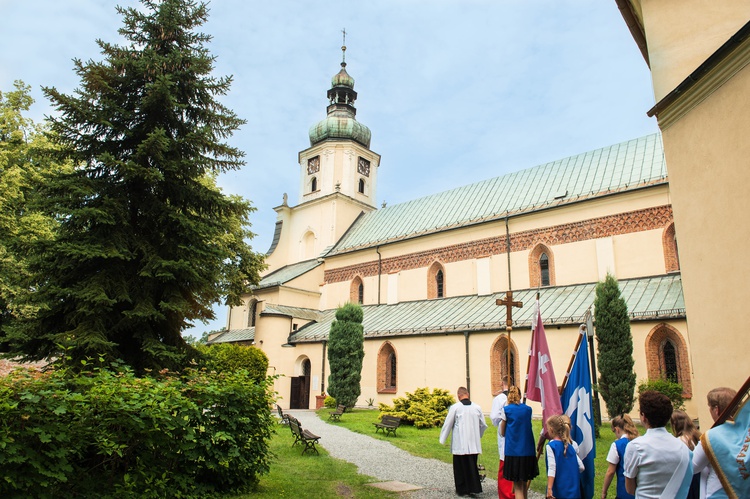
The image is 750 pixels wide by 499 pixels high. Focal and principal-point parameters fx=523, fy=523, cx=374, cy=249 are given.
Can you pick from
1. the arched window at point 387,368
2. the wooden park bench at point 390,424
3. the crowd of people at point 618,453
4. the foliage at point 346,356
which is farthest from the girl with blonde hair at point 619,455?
the arched window at point 387,368

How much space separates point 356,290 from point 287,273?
5331 mm

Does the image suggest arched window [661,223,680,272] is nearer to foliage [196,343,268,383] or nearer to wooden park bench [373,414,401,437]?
wooden park bench [373,414,401,437]

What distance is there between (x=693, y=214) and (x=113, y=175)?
1044 centimetres

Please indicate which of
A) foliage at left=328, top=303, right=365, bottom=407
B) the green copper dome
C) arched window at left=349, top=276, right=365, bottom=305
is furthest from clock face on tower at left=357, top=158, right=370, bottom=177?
foliage at left=328, top=303, right=365, bottom=407

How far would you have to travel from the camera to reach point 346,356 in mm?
21844

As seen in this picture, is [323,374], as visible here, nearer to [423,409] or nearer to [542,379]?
[423,409]

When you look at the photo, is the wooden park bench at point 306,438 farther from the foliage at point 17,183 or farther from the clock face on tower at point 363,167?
the clock face on tower at point 363,167

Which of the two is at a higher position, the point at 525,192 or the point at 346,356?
the point at 525,192

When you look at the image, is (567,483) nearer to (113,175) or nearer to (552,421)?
(552,421)

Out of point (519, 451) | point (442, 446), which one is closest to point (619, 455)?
point (519, 451)

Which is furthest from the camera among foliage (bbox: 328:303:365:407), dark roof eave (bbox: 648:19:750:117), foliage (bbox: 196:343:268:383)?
foliage (bbox: 196:343:268:383)

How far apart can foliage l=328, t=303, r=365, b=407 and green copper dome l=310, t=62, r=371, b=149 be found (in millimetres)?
16351

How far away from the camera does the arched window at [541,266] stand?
2208 cm

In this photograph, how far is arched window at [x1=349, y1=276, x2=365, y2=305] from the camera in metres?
29.4
